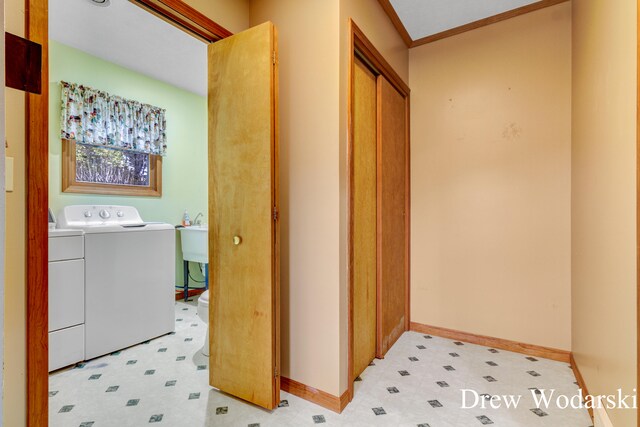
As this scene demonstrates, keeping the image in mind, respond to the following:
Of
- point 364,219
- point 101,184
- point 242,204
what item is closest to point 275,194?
point 242,204

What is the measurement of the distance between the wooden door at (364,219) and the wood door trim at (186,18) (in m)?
0.89

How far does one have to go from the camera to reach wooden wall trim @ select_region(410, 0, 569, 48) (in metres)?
2.37

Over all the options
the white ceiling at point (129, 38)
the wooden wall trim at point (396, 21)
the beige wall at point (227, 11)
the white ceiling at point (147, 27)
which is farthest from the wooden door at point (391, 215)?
the white ceiling at point (129, 38)

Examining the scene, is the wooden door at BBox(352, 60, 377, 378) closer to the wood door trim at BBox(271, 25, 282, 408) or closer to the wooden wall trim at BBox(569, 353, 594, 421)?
the wood door trim at BBox(271, 25, 282, 408)

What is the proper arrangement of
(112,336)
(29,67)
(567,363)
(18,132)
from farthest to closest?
1. (112,336)
2. (567,363)
3. (18,132)
4. (29,67)

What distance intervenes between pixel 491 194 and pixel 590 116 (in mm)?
896

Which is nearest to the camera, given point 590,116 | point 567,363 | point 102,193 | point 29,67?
point 29,67

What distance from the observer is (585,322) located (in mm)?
1875

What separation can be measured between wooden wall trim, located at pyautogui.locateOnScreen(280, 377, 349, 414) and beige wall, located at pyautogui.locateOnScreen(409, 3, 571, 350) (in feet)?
4.61

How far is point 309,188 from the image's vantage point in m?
1.85

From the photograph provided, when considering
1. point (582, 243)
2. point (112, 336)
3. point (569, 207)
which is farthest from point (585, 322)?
point (112, 336)

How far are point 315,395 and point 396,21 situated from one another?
273 centimetres

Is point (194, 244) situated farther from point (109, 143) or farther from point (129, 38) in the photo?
point (129, 38)

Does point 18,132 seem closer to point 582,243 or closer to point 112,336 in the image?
point 112,336
